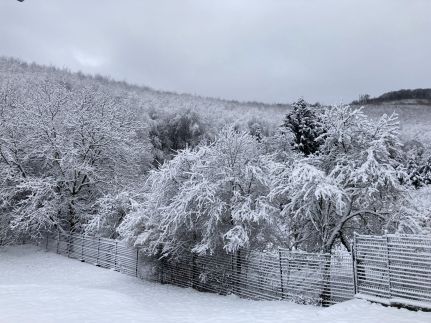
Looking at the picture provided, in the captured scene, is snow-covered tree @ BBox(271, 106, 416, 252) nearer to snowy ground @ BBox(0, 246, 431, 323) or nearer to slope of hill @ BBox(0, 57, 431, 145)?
snowy ground @ BBox(0, 246, 431, 323)

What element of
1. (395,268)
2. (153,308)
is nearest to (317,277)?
(395,268)

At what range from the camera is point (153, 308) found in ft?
45.6

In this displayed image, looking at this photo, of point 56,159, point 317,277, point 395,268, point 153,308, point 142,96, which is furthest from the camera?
point 142,96

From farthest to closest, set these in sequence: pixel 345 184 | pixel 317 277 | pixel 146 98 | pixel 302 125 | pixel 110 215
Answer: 1. pixel 146 98
2. pixel 302 125
3. pixel 110 215
4. pixel 345 184
5. pixel 317 277

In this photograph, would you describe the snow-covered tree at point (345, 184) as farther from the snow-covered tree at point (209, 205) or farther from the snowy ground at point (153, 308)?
the snowy ground at point (153, 308)

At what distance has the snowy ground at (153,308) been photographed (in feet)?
34.0

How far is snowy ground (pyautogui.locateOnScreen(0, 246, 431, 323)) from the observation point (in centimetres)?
1037

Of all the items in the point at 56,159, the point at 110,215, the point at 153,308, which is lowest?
the point at 153,308

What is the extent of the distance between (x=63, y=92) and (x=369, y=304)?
27741mm

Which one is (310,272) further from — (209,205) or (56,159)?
(56,159)

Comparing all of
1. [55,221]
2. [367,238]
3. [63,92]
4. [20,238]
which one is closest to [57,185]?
[55,221]

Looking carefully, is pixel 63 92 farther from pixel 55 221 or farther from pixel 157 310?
pixel 157 310

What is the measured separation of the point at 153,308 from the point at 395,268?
266 inches

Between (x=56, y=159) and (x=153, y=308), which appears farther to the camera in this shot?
(x=56, y=159)
